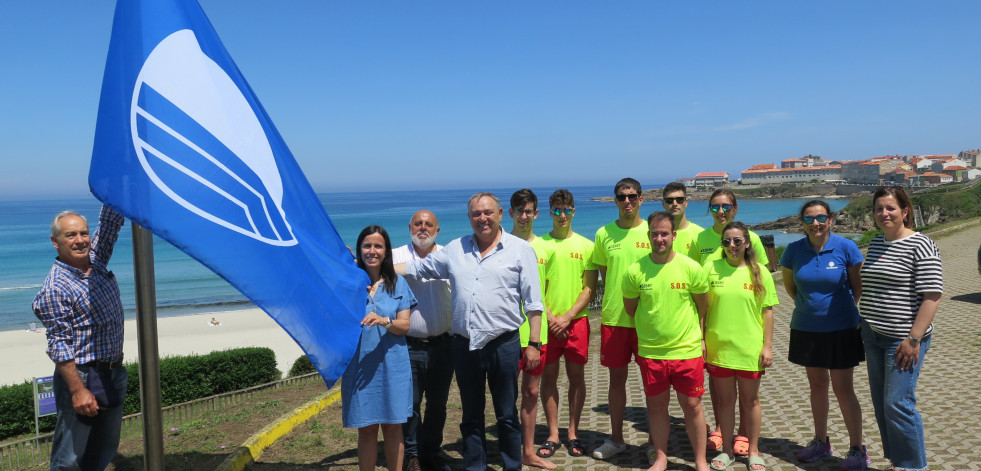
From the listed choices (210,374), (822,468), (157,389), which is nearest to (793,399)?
(822,468)

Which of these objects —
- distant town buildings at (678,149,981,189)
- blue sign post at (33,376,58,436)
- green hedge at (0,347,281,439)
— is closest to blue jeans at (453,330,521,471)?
blue sign post at (33,376,58,436)

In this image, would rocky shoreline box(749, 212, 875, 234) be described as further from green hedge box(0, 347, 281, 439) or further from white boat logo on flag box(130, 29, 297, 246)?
white boat logo on flag box(130, 29, 297, 246)

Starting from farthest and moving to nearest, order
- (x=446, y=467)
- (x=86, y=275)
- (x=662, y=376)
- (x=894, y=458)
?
(x=446, y=467) → (x=662, y=376) → (x=894, y=458) → (x=86, y=275)

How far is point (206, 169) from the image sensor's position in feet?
10.5

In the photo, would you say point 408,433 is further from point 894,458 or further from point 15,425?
point 15,425

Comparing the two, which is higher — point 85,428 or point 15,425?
point 85,428

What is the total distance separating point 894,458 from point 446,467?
10.6ft

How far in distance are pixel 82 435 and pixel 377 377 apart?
1.86 m

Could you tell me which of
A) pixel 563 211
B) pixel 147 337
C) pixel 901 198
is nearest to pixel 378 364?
pixel 147 337

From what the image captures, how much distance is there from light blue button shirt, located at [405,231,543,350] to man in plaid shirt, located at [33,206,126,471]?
1.98 meters

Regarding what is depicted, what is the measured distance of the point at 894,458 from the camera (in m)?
4.58

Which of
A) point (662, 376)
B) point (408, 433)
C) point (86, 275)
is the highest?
point (86, 275)

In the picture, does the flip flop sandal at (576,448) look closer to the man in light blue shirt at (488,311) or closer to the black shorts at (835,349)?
the man in light blue shirt at (488,311)

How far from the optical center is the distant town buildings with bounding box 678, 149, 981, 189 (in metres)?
124
